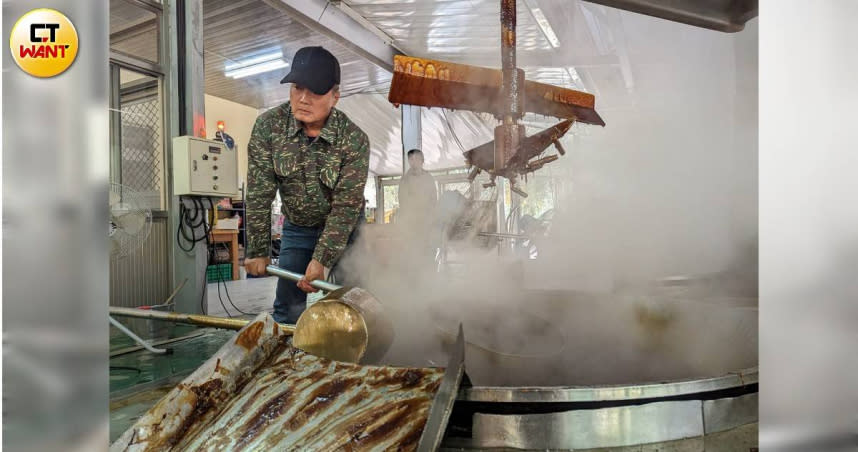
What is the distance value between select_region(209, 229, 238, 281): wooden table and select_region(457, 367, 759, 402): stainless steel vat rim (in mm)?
5221

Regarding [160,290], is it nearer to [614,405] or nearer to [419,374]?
[419,374]

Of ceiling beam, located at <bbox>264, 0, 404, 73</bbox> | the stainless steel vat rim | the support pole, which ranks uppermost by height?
ceiling beam, located at <bbox>264, 0, 404, 73</bbox>

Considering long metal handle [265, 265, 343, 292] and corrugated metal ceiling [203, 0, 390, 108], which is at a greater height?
corrugated metal ceiling [203, 0, 390, 108]

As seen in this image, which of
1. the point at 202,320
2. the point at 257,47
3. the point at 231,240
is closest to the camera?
the point at 202,320

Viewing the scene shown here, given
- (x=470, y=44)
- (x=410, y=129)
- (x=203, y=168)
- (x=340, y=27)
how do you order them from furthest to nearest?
1. (x=410, y=129)
2. (x=340, y=27)
3. (x=470, y=44)
4. (x=203, y=168)

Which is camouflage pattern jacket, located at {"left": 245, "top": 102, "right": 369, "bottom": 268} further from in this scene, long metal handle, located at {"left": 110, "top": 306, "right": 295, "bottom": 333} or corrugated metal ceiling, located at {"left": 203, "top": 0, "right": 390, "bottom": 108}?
corrugated metal ceiling, located at {"left": 203, "top": 0, "right": 390, "bottom": 108}

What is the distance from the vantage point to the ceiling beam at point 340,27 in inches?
123

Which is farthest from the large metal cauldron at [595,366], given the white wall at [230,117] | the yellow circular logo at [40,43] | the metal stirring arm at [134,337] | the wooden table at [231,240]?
the wooden table at [231,240]

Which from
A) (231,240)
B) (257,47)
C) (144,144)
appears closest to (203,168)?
(144,144)

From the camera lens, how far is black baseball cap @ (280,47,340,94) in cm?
231

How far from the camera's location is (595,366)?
1419mm

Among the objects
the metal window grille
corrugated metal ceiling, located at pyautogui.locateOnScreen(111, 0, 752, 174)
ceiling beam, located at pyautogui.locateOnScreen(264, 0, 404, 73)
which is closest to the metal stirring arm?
the metal window grille

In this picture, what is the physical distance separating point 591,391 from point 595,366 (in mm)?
724

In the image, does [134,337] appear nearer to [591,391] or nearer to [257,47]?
[591,391]
